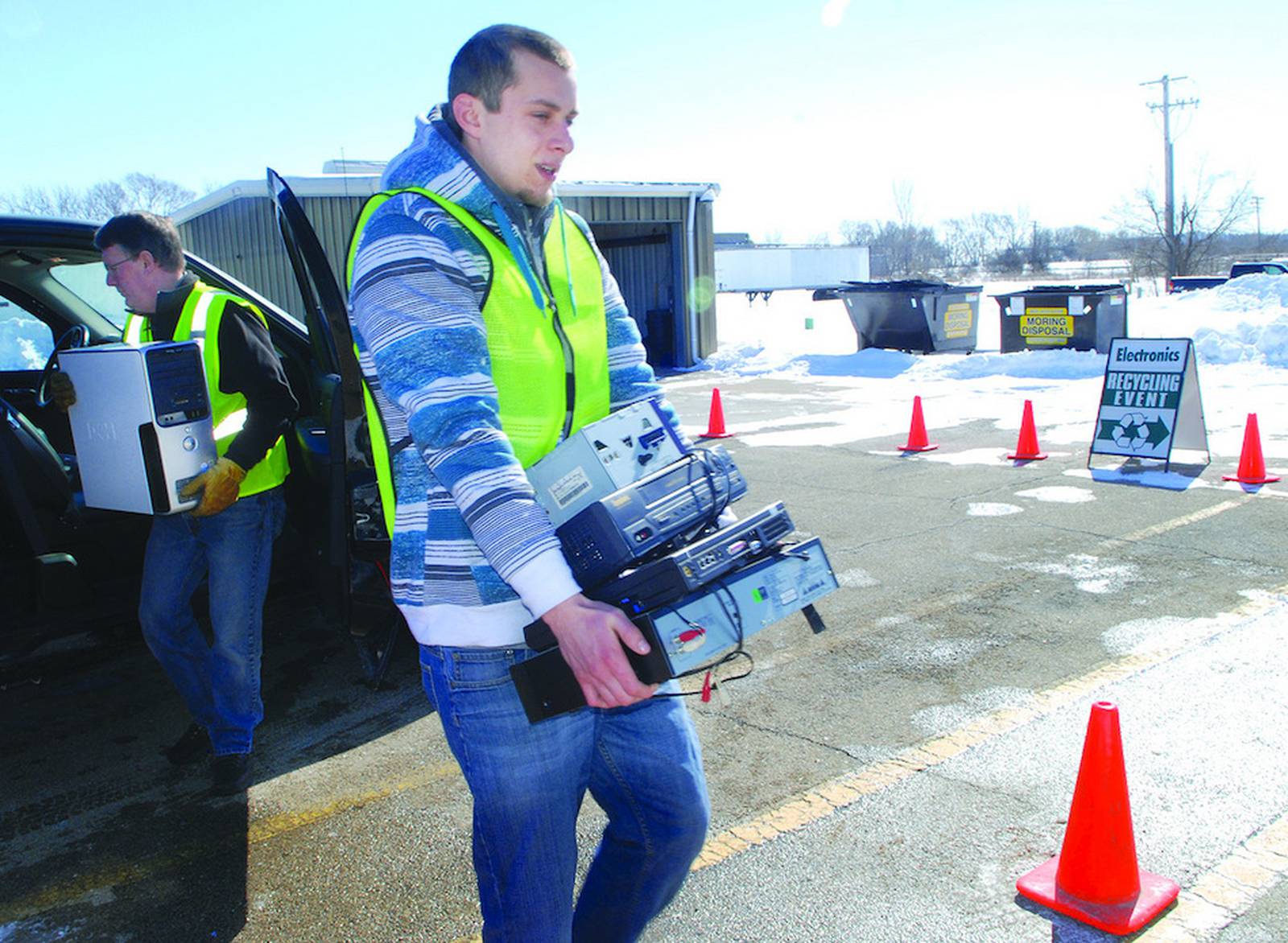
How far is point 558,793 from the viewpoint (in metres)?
1.93

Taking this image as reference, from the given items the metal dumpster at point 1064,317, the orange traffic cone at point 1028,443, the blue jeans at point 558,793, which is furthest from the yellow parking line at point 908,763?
the metal dumpster at point 1064,317

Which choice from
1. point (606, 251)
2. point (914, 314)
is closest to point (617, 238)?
point (606, 251)

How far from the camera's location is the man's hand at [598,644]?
170cm

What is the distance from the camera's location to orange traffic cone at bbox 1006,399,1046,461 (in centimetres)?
955

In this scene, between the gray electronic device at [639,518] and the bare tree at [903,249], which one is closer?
the gray electronic device at [639,518]

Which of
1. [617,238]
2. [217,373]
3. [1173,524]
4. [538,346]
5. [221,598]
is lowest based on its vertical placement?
[1173,524]

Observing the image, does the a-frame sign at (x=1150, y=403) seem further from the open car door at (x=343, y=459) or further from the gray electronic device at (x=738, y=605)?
the gray electronic device at (x=738, y=605)

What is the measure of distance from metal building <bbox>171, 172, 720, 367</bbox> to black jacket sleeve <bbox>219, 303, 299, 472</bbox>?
1203cm

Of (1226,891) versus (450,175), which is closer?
(450,175)

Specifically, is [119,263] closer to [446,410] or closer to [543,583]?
[446,410]

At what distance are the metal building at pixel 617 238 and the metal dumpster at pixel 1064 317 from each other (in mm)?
5722

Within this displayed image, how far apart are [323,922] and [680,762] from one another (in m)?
1.50

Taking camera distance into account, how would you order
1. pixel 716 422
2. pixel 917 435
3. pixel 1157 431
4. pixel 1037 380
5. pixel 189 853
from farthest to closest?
pixel 1037 380
pixel 716 422
pixel 917 435
pixel 1157 431
pixel 189 853

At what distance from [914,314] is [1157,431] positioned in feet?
36.3
